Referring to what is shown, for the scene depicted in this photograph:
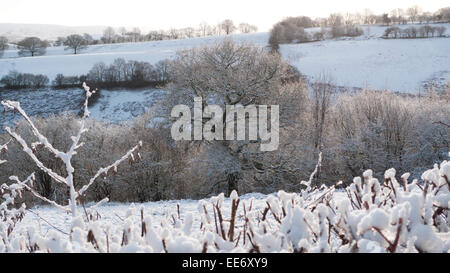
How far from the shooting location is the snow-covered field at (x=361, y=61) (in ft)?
130

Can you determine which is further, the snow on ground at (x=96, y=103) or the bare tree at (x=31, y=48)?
the bare tree at (x=31, y=48)

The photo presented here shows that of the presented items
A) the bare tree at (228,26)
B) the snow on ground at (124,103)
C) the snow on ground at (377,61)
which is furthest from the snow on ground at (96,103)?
the bare tree at (228,26)

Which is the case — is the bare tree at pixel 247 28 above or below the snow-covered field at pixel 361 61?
above

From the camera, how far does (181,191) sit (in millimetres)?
19953

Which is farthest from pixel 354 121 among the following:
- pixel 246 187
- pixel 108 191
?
pixel 108 191

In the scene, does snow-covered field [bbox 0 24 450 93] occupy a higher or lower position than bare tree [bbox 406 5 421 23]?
lower

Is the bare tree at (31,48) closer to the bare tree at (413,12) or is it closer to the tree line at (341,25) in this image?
the tree line at (341,25)

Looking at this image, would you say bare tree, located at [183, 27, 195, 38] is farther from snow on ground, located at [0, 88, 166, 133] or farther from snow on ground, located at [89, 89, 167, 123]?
snow on ground, located at [89, 89, 167, 123]

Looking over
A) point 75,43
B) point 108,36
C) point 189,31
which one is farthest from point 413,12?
point 108,36

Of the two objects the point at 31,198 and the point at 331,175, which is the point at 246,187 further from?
the point at 31,198

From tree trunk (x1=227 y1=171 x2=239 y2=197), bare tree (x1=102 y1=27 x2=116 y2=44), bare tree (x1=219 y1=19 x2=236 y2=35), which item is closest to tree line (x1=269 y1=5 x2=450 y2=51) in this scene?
bare tree (x1=219 y1=19 x2=236 y2=35)

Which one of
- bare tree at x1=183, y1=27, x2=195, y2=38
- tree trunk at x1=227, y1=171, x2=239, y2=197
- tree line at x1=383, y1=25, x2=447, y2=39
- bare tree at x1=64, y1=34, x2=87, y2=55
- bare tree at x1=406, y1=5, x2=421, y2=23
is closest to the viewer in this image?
tree trunk at x1=227, y1=171, x2=239, y2=197

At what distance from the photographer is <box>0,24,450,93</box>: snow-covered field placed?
39.7m

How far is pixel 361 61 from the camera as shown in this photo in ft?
157
